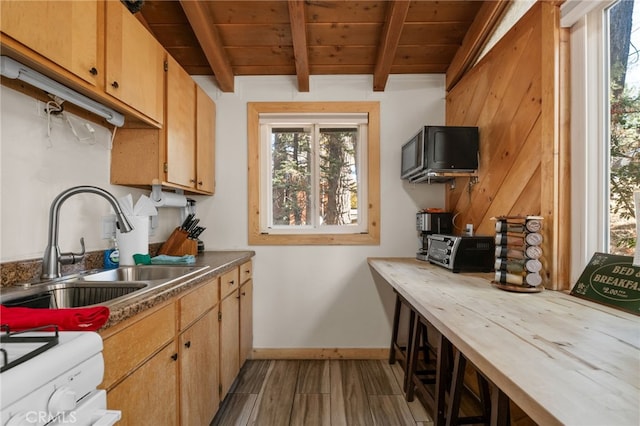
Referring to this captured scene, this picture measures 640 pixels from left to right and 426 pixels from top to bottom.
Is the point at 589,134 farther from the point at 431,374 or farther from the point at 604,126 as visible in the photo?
the point at 431,374

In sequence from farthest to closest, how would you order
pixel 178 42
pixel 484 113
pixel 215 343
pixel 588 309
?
pixel 178 42, pixel 484 113, pixel 215 343, pixel 588 309

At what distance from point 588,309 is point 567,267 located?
411mm

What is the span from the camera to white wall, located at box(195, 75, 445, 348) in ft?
9.14

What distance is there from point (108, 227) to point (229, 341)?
1024 mm

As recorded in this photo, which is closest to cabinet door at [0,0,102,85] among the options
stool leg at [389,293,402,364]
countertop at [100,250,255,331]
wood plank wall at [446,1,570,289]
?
countertop at [100,250,255,331]

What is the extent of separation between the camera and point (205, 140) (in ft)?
8.39

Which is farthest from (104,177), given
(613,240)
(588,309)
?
(613,240)

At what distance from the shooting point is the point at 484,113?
220 cm

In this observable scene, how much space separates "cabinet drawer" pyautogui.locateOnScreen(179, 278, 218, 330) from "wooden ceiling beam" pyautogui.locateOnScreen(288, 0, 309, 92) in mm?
1750

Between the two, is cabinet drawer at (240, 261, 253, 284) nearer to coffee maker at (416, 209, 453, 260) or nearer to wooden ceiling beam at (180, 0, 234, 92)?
coffee maker at (416, 209, 453, 260)

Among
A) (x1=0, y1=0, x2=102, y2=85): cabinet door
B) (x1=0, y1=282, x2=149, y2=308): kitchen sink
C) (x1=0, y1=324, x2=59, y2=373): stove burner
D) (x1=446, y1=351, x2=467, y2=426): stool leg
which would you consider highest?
(x1=0, y1=0, x2=102, y2=85): cabinet door

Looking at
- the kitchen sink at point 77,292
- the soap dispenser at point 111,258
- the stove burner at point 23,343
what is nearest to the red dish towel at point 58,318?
the stove burner at point 23,343

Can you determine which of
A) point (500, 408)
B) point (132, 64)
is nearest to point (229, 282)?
point (132, 64)

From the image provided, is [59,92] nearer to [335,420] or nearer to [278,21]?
[278,21]
